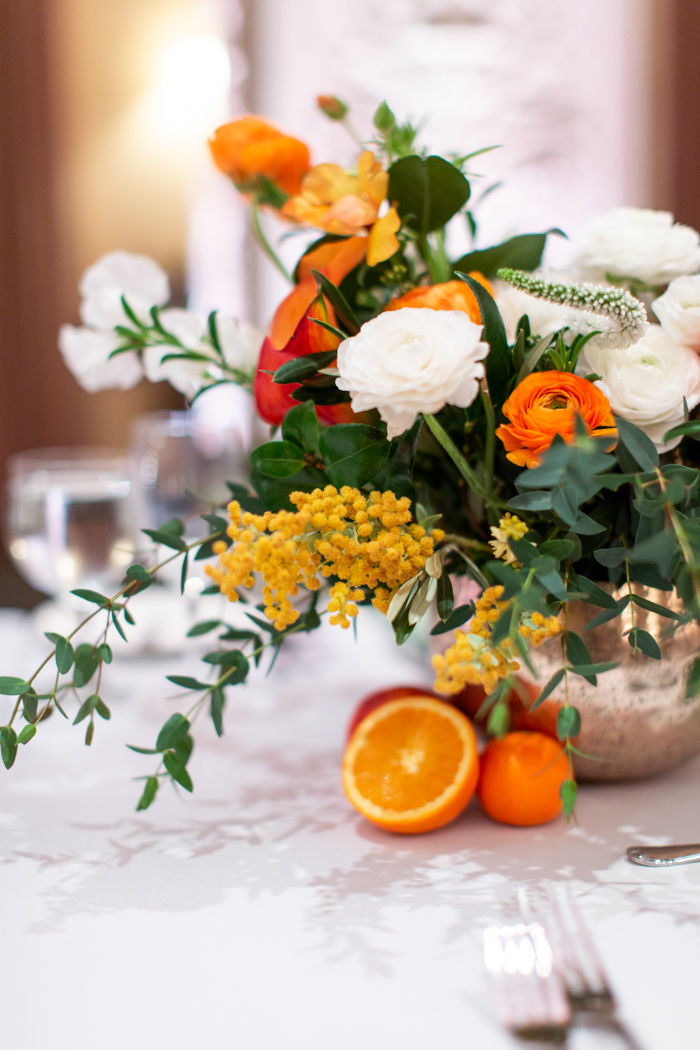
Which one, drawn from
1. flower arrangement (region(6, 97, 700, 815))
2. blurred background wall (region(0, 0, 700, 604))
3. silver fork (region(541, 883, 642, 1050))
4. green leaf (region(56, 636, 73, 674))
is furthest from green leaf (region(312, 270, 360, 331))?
blurred background wall (region(0, 0, 700, 604))

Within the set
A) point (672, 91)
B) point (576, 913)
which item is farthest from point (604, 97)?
point (576, 913)

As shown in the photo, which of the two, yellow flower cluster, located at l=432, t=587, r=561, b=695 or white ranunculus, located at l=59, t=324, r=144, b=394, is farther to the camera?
white ranunculus, located at l=59, t=324, r=144, b=394

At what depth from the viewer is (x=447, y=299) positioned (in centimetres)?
43

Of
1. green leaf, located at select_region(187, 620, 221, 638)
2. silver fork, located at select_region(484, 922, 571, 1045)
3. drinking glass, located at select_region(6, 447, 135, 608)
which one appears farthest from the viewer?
drinking glass, located at select_region(6, 447, 135, 608)

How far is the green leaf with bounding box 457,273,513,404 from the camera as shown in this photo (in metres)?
0.42

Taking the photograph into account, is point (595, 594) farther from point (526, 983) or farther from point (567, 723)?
point (526, 983)

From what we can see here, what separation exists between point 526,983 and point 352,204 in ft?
1.35

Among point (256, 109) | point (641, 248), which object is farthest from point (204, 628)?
point (256, 109)

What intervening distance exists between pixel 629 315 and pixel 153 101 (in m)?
2.13

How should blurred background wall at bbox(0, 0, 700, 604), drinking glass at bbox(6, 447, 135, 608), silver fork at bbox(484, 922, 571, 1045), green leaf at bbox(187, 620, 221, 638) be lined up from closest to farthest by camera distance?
silver fork at bbox(484, 922, 571, 1045)
green leaf at bbox(187, 620, 221, 638)
drinking glass at bbox(6, 447, 135, 608)
blurred background wall at bbox(0, 0, 700, 604)

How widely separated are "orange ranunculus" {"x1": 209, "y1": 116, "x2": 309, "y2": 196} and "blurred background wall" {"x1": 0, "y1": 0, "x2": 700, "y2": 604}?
1647 mm

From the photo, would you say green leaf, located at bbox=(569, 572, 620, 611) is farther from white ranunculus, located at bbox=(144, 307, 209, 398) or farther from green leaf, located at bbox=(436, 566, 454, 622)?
white ranunculus, located at bbox=(144, 307, 209, 398)

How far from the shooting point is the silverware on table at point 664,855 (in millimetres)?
435

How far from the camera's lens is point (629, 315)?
15.5 inches
